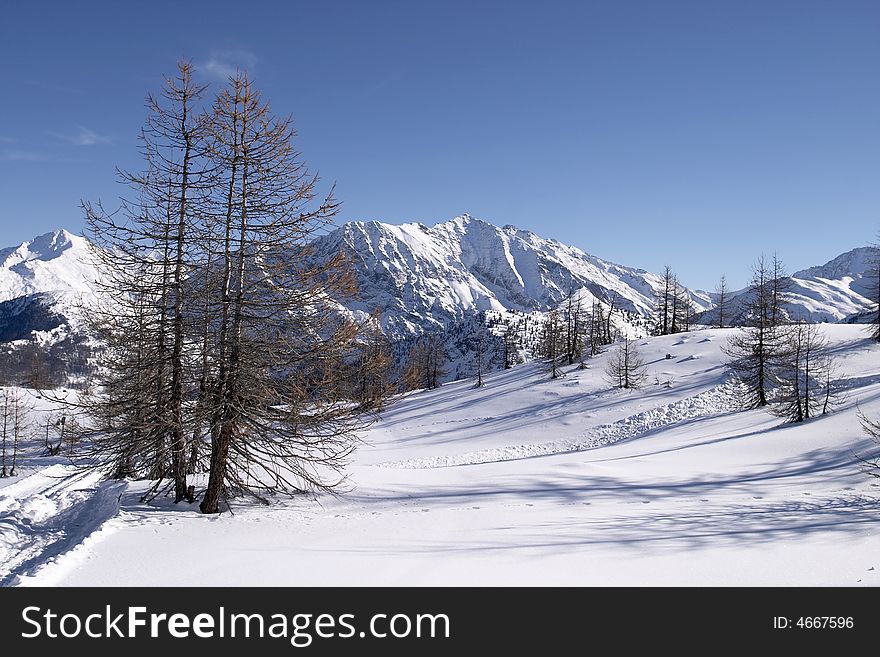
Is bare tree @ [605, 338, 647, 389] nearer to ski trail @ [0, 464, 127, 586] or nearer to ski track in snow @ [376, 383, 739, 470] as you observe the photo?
ski track in snow @ [376, 383, 739, 470]

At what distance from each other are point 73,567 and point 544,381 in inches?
1921

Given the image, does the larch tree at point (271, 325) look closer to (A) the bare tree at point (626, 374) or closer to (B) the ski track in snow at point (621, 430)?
(B) the ski track in snow at point (621, 430)

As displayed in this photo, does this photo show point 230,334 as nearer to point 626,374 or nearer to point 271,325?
point 271,325

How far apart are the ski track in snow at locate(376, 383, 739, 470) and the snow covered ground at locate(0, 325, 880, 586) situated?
10.3 metres

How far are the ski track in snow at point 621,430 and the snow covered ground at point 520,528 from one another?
10338 mm

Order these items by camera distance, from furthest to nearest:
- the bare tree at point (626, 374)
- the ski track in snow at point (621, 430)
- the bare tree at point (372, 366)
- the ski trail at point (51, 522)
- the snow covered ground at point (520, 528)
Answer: the bare tree at point (626, 374) < the ski track in snow at point (621, 430) < the bare tree at point (372, 366) < the ski trail at point (51, 522) < the snow covered ground at point (520, 528)

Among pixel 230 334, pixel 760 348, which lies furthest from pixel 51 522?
pixel 760 348

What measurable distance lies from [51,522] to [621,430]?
30.8 meters

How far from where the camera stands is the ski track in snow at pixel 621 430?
29188 mm

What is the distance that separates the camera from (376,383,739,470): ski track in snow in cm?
2919

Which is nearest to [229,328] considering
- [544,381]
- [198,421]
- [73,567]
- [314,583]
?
[198,421]

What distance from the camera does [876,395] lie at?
80.0 feet

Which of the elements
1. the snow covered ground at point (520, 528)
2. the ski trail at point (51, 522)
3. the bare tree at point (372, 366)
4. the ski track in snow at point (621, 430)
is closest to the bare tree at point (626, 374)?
the ski track in snow at point (621, 430)
